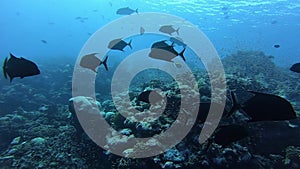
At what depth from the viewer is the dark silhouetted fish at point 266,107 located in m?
3.25

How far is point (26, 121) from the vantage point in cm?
1108

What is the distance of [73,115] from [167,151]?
4.11 meters

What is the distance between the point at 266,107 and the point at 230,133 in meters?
0.87

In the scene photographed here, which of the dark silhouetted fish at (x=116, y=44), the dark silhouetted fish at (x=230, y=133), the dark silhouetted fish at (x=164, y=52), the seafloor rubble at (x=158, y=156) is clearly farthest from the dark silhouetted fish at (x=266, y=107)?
the dark silhouetted fish at (x=116, y=44)

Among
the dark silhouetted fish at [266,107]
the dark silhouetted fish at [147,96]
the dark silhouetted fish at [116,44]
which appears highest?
the dark silhouetted fish at [266,107]

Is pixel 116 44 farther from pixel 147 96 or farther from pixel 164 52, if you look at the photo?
pixel 147 96

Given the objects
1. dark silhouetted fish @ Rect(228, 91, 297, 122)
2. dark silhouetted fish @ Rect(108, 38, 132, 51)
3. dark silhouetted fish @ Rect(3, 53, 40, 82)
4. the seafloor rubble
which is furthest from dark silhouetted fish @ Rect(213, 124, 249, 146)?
dark silhouetted fish @ Rect(108, 38, 132, 51)

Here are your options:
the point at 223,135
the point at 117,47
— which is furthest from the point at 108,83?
the point at 223,135

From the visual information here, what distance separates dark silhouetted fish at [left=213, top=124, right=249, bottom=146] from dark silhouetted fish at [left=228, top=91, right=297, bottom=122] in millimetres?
655

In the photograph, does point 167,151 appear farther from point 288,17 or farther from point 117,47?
point 288,17

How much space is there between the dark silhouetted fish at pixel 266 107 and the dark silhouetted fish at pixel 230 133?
655 millimetres

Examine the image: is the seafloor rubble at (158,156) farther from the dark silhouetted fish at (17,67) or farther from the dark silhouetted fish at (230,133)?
the dark silhouetted fish at (17,67)

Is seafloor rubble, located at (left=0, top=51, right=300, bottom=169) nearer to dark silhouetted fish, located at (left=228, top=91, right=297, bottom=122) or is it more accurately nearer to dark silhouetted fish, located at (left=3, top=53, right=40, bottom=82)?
dark silhouetted fish, located at (left=228, top=91, right=297, bottom=122)

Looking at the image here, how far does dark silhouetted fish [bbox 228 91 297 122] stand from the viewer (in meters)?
3.25
